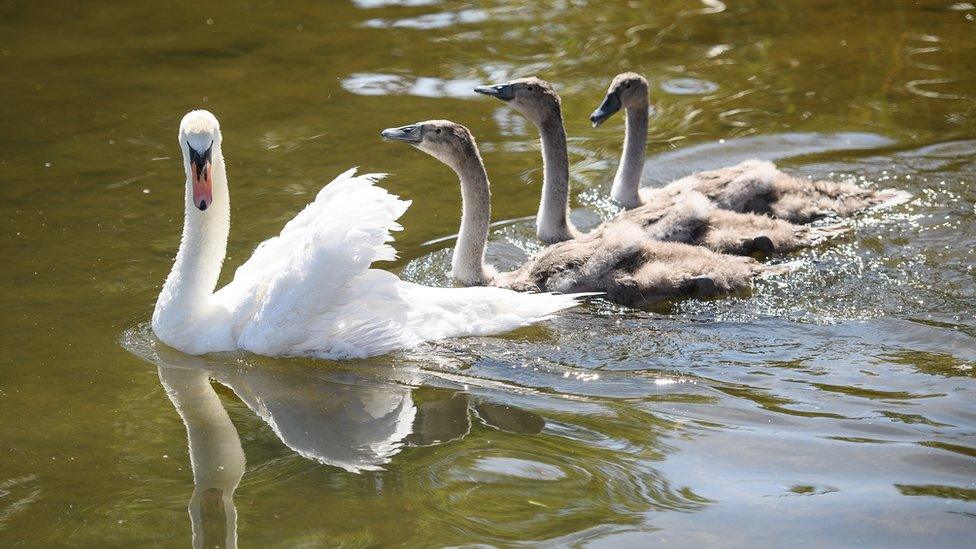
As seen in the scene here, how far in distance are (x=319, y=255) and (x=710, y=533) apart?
9.45 feet

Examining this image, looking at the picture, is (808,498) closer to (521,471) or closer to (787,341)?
(521,471)

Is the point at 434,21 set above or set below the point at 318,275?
above

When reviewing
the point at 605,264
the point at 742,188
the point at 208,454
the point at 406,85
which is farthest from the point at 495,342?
the point at 406,85

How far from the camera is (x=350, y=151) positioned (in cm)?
1086

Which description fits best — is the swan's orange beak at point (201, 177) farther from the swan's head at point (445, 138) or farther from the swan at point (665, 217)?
the swan at point (665, 217)

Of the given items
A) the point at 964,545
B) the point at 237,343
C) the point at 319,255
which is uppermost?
the point at 319,255

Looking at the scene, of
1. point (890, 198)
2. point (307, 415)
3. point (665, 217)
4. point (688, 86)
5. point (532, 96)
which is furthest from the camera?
point (688, 86)

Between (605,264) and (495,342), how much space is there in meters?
0.93

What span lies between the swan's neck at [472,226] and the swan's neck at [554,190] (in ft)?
2.22

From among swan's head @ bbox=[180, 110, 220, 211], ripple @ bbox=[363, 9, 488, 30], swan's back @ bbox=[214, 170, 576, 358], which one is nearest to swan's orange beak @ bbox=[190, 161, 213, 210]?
swan's head @ bbox=[180, 110, 220, 211]

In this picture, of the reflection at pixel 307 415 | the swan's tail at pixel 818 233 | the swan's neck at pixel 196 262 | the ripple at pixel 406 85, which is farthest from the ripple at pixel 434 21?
the reflection at pixel 307 415

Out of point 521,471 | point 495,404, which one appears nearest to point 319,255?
point 495,404

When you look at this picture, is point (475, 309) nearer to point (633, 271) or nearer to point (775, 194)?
point (633, 271)

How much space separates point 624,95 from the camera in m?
9.83
